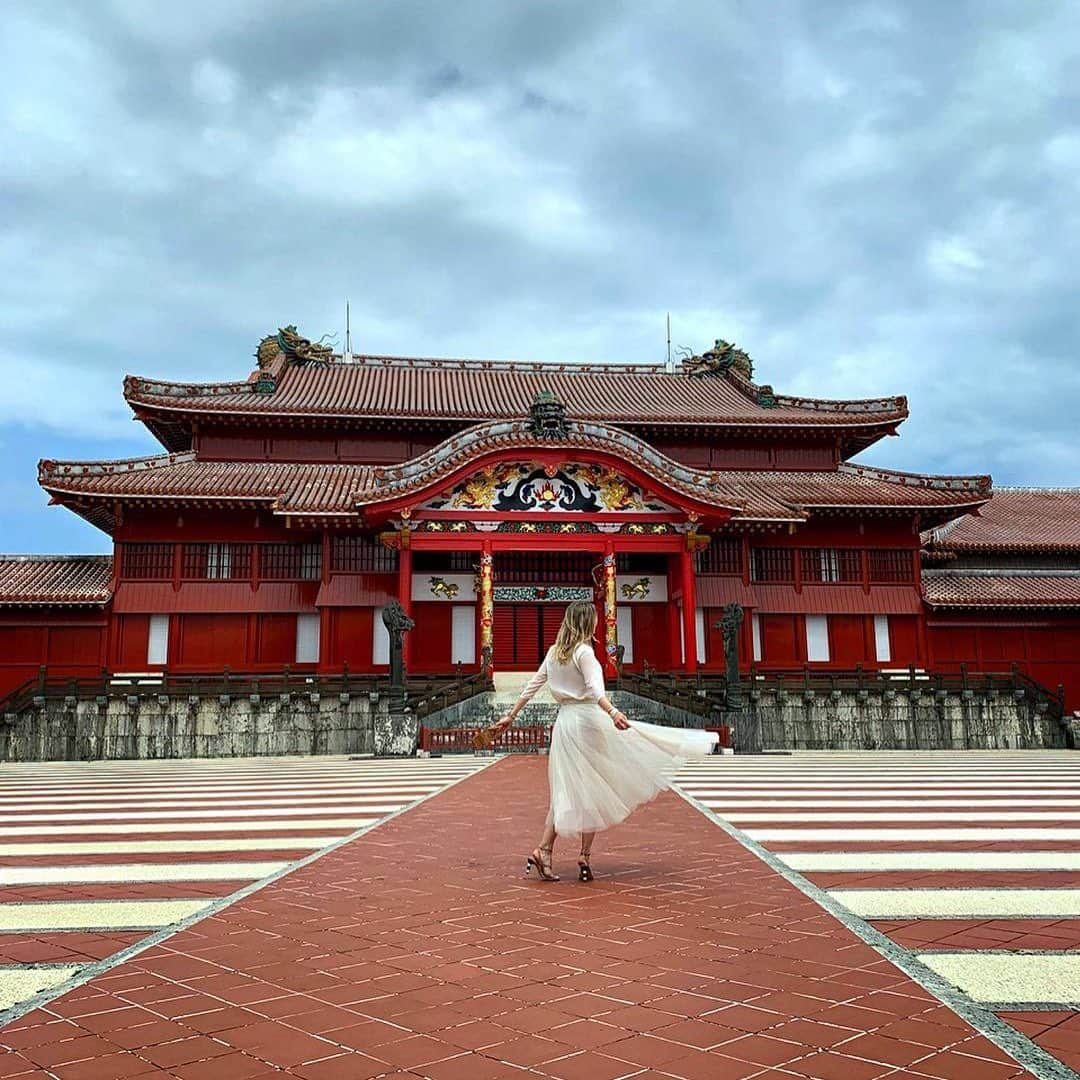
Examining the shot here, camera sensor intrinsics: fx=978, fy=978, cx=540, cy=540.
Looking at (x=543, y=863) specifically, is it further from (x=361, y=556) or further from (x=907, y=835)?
(x=361, y=556)

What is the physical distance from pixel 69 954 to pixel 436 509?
2015 centimetres

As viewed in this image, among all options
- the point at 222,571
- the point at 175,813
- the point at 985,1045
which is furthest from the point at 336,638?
the point at 985,1045

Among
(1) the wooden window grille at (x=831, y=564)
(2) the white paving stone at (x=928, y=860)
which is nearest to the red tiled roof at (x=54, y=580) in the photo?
(1) the wooden window grille at (x=831, y=564)

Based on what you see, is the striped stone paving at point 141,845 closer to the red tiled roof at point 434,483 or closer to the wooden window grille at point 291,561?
the red tiled roof at point 434,483

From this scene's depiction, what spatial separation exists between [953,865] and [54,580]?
78.4 ft

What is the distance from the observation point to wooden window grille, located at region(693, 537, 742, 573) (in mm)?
26266

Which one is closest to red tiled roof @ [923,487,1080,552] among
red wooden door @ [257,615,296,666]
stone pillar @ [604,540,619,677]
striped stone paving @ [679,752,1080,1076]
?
stone pillar @ [604,540,619,677]

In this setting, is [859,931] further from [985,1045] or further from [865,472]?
[865,472]

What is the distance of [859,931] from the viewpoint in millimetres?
4293

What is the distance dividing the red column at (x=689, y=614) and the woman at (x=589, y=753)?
18244 mm

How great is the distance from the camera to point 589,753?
5625mm

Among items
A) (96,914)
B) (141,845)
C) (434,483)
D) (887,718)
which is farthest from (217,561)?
(96,914)

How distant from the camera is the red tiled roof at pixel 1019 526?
2802 cm

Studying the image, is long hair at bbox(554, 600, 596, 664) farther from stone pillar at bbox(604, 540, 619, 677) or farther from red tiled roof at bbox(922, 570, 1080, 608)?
red tiled roof at bbox(922, 570, 1080, 608)
